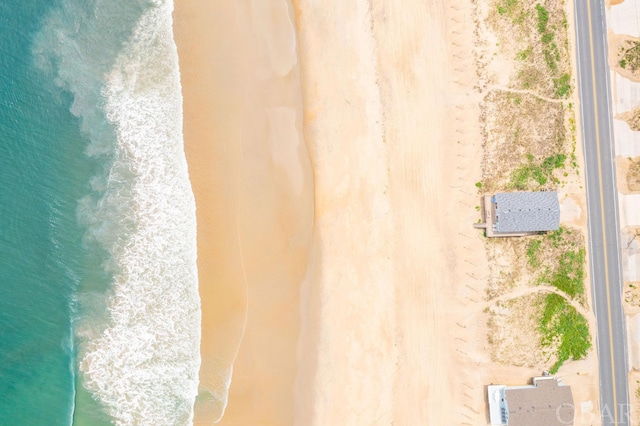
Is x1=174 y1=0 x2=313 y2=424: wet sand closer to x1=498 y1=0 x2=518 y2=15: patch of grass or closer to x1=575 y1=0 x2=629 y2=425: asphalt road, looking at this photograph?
x1=498 y1=0 x2=518 y2=15: patch of grass

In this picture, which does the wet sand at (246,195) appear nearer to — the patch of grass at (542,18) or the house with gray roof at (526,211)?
the house with gray roof at (526,211)

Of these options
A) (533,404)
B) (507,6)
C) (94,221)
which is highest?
(507,6)

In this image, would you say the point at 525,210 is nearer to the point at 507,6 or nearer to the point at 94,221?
the point at 507,6

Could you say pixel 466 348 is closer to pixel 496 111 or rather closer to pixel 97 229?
pixel 496 111

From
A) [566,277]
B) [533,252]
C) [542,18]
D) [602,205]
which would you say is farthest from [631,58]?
[566,277]

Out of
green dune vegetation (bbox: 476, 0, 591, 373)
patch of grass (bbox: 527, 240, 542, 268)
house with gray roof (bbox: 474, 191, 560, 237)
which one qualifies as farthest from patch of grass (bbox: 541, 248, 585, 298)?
house with gray roof (bbox: 474, 191, 560, 237)

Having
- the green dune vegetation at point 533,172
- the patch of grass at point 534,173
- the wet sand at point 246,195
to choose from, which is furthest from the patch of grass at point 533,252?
the wet sand at point 246,195
